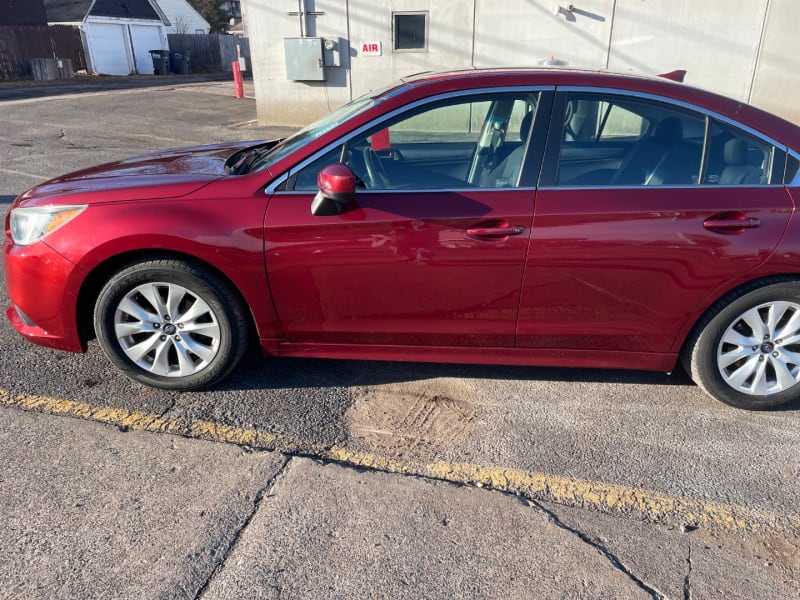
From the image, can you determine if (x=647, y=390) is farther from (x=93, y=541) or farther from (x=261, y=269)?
(x=93, y=541)

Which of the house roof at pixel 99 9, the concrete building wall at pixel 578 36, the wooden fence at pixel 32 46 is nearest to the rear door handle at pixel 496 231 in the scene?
the concrete building wall at pixel 578 36

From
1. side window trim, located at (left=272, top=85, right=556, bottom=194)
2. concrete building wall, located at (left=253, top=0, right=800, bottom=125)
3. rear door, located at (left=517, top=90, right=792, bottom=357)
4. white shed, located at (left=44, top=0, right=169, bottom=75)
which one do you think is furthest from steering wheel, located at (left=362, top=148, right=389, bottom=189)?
white shed, located at (left=44, top=0, right=169, bottom=75)

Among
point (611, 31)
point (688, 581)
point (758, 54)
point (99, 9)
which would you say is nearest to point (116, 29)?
point (99, 9)

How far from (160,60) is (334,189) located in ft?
115

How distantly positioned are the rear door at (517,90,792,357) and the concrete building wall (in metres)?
8.21

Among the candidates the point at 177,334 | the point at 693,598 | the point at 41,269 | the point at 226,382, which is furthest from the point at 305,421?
the point at 693,598

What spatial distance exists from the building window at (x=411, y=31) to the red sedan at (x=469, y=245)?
9.24 metres

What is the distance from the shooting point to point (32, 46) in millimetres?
28203

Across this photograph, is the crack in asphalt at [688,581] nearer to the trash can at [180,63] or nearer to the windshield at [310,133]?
the windshield at [310,133]

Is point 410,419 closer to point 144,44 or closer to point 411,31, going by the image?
point 411,31

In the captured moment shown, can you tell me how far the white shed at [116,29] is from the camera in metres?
31.7

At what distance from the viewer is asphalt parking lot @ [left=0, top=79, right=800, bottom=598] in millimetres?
2176

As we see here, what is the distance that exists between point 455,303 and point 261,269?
99 centimetres

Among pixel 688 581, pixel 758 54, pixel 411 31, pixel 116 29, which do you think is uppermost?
pixel 116 29
